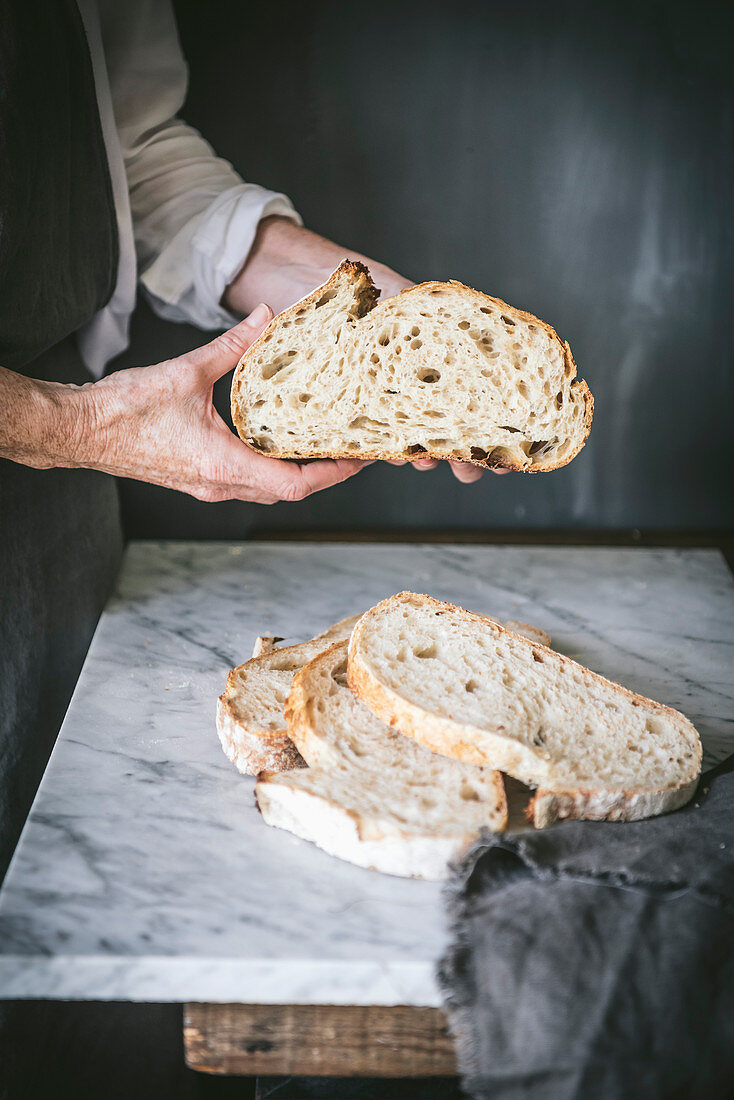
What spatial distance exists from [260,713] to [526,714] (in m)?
0.40

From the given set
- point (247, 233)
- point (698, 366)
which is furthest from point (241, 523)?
point (698, 366)

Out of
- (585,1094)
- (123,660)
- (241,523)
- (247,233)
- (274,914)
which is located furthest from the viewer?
(241,523)

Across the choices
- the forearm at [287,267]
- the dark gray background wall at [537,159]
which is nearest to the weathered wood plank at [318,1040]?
the forearm at [287,267]

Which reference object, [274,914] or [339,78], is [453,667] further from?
[339,78]

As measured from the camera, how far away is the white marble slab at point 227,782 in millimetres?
1057

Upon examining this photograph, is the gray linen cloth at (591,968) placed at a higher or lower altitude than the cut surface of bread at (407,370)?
lower

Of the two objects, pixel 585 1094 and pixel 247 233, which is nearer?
pixel 585 1094

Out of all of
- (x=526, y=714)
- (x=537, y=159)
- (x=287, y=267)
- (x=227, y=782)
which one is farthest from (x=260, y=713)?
(x=537, y=159)

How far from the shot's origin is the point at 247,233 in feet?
6.47

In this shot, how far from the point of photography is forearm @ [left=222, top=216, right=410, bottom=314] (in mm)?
1968

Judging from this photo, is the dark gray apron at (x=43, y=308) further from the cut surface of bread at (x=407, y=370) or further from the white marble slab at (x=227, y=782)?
the cut surface of bread at (x=407, y=370)

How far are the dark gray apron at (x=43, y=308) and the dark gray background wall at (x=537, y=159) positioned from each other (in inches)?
23.8

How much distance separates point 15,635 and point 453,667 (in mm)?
706

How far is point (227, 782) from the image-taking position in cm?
136
